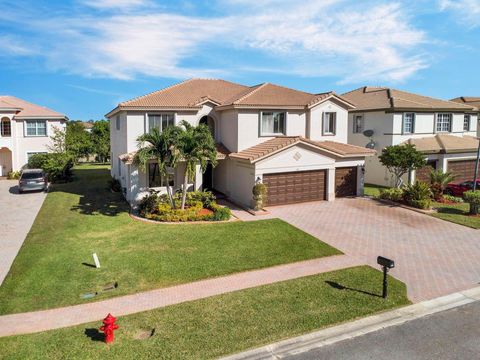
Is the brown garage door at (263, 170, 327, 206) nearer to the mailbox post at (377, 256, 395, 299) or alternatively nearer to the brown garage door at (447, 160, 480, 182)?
the mailbox post at (377, 256, 395, 299)

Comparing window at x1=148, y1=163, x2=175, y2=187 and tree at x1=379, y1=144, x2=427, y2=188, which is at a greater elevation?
tree at x1=379, y1=144, x2=427, y2=188

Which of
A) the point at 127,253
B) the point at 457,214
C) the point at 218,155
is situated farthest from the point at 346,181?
the point at 127,253

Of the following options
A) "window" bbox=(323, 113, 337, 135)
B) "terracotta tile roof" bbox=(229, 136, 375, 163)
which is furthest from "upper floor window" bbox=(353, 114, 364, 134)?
"terracotta tile roof" bbox=(229, 136, 375, 163)

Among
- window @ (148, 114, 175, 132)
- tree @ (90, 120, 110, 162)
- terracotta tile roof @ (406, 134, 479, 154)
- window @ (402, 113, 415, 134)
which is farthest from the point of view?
tree @ (90, 120, 110, 162)

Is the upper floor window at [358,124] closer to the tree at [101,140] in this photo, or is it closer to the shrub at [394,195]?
the shrub at [394,195]

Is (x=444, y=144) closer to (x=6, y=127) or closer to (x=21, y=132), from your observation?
(x=21, y=132)

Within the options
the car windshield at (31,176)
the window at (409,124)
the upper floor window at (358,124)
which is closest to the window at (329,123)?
the upper floor window at (358,124)

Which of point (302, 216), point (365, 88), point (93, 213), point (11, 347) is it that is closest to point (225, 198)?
point (302, 216)
